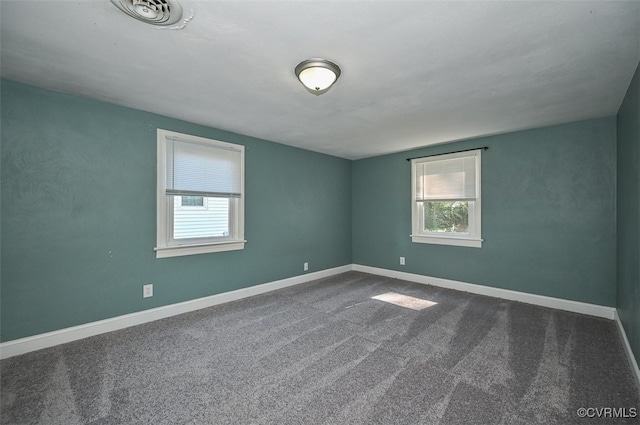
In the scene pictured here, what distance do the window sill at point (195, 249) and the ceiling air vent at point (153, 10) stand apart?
7.64 feet

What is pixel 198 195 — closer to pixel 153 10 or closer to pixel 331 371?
pixel 153 10

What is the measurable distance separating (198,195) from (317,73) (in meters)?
2.22

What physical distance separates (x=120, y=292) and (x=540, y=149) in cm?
530

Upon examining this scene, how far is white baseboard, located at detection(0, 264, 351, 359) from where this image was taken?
2.39 meters

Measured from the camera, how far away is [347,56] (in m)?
1.98

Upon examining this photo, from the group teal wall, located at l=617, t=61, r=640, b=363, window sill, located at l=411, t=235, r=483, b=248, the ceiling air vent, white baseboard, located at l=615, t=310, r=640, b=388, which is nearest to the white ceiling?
the ceiling air vent

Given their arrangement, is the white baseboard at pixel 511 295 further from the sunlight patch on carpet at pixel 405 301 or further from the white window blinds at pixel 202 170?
the white window blinds at pixel 202 170

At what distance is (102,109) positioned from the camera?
2811 mm

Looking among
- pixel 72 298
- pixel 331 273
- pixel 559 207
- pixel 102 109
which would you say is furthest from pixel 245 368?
pixel 559 207

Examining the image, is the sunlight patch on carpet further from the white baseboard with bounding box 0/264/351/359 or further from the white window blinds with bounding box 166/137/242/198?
the white window blinds with bounding box 166/137/242/198

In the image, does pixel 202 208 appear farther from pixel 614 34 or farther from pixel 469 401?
pixel 614 34

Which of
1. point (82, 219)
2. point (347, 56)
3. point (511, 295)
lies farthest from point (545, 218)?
point (82, 219)

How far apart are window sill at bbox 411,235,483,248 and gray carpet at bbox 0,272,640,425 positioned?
3.73 feet

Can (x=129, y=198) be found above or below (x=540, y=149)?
below
